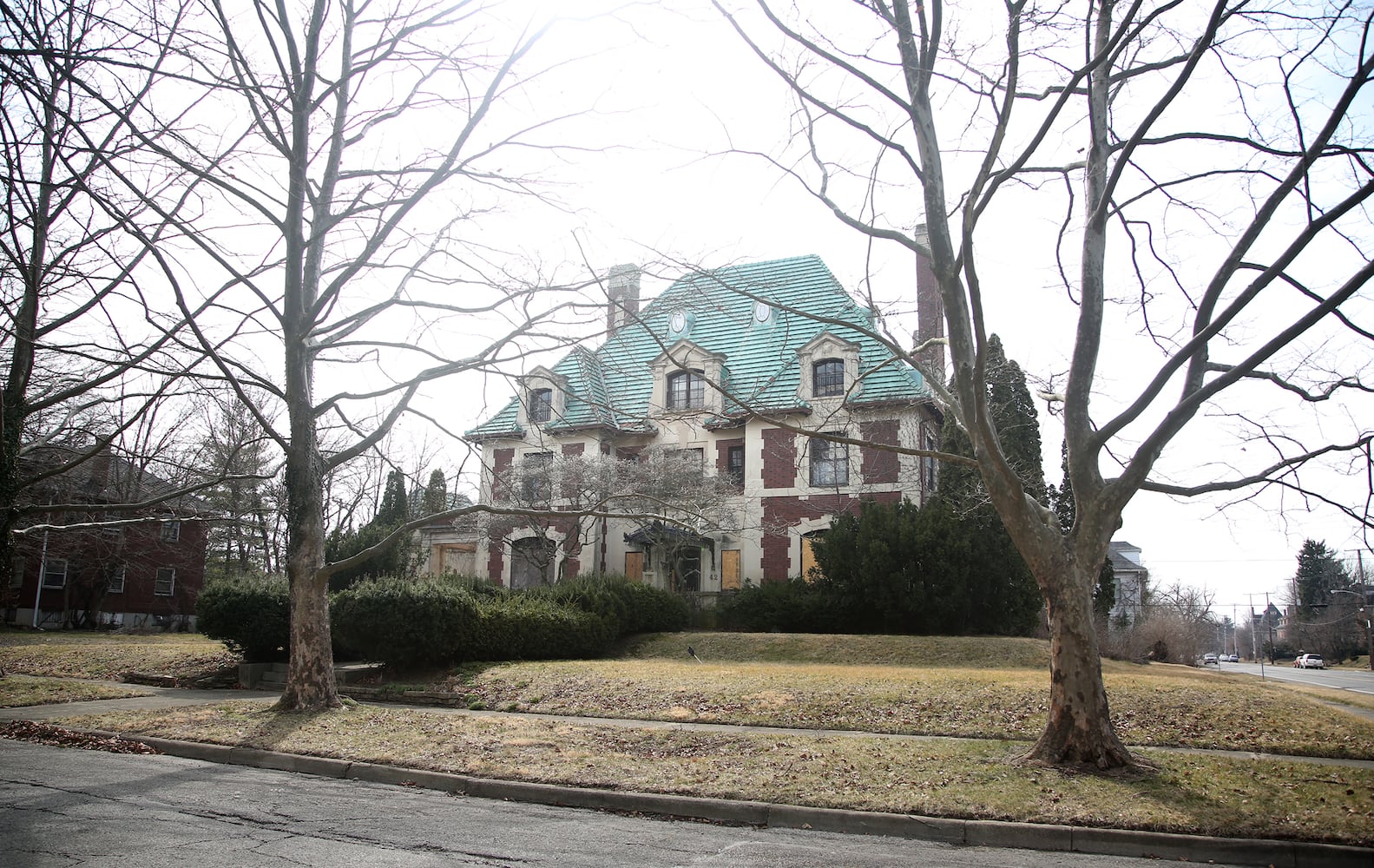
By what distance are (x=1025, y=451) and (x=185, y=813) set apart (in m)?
24.4

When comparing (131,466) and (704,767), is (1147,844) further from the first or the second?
(131,466)

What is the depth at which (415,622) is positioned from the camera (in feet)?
56.7

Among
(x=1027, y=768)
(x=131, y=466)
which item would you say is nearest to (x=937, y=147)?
(x=1027, y=768)

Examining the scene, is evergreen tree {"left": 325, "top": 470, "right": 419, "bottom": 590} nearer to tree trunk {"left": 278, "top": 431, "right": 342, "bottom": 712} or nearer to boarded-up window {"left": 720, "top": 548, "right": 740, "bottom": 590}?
boarded-up window {"left": 720, "top": 548, "right": 740, "bottom": 590}

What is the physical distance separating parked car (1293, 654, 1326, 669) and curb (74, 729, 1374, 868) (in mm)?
66034

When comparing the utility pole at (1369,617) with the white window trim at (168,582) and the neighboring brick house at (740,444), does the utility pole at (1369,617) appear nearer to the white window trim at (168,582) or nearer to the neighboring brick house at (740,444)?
the neighboring brick house at (740,444)

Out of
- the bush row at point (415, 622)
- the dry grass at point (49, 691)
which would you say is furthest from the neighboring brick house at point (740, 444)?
the dry grass at point (49, 691)

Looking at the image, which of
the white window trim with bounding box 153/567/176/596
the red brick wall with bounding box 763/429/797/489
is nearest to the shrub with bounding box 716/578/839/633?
the red brick wall with bounding box 763/429/797/489

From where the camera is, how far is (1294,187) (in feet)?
29.4

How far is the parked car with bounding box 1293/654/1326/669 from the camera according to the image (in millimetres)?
60119

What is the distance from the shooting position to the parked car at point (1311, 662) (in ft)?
197

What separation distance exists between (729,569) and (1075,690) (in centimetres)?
2213

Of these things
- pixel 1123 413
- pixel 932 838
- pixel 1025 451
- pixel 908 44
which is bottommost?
pixel 932 838

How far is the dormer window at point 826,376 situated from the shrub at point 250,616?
18.4 meters
